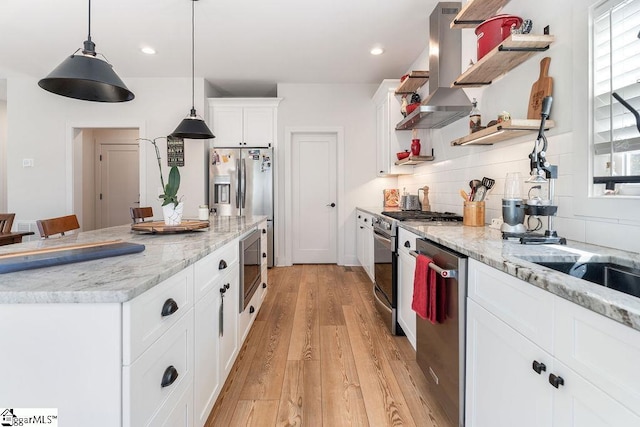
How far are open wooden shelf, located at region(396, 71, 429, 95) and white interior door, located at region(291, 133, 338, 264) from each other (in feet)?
4.81

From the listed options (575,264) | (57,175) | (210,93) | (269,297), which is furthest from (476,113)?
(57,175)

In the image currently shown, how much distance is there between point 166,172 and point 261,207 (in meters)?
1.48

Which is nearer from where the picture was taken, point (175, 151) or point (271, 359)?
point (271, 359)

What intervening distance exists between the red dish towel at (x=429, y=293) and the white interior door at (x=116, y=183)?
230 inches

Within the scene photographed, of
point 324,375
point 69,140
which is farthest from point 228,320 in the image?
point 69,140

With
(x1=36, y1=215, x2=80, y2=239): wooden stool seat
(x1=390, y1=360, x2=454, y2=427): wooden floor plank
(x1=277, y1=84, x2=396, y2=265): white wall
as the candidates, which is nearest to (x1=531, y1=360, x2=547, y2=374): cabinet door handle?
(x1=390, y1=360, x2=454, y2=427): wooden floor plank

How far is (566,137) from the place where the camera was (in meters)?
1.58

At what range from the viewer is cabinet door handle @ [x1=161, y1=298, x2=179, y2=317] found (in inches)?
→ 38.8

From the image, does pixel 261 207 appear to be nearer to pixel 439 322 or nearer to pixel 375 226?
pixel 375 226

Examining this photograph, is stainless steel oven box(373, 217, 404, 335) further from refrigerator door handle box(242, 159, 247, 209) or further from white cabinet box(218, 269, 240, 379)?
refrigerator door handle box(242, 159, 247, 209)

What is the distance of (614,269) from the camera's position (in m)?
1.14

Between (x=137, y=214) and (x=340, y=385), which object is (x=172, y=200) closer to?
(x=137, y=214)

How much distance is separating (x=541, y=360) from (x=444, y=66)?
244 cm

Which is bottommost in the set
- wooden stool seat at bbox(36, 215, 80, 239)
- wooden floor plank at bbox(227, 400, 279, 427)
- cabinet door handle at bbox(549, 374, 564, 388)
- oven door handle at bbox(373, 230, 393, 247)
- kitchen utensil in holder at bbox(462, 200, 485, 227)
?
wooden floor plank at bbox(227, 400, 279, 427)
